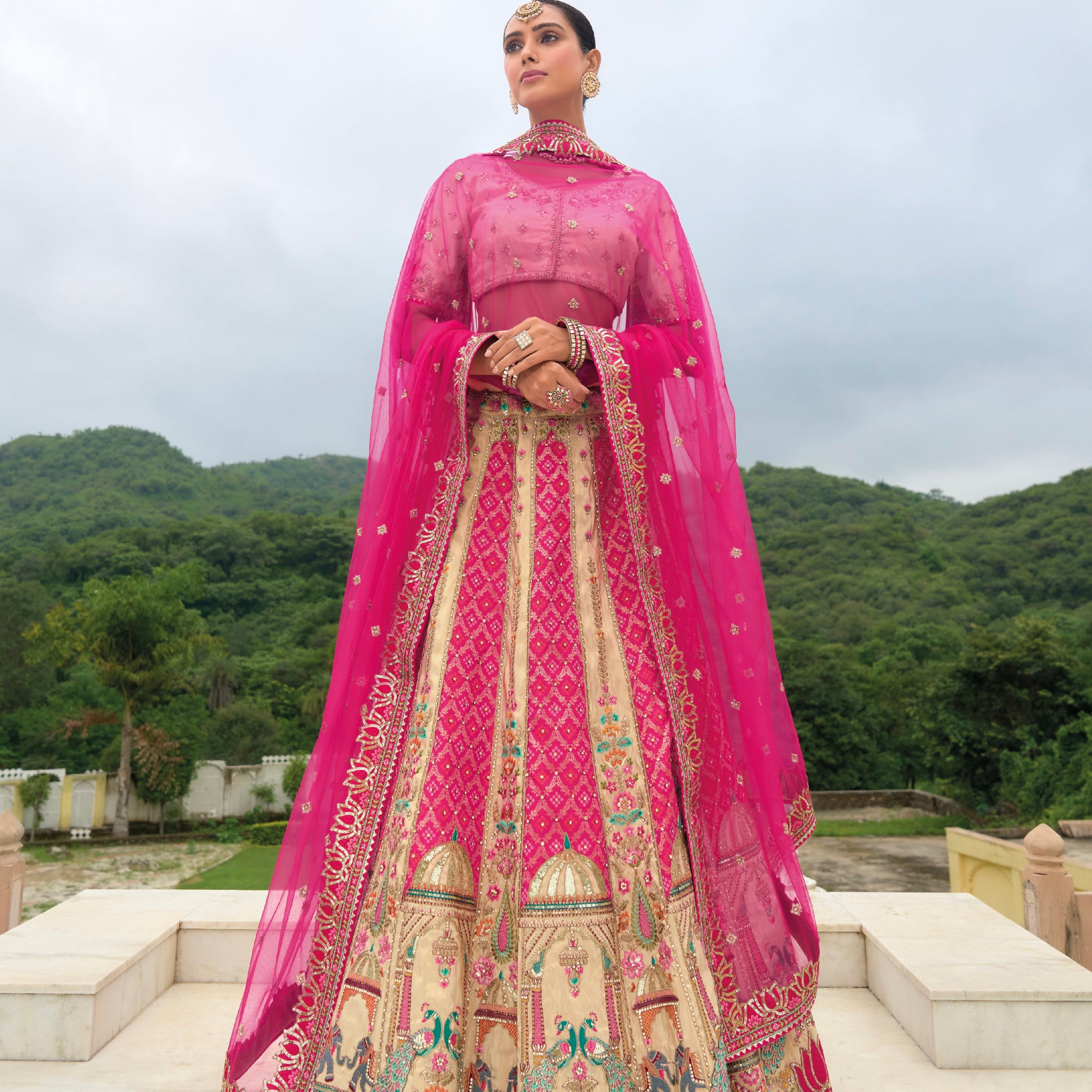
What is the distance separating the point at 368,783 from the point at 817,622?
111 ft

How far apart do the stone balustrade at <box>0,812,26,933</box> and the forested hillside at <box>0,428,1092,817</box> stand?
19.3 m

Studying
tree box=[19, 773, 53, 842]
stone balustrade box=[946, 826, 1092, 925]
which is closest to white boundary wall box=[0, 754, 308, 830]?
tree box=[19, 773, 53, 842]

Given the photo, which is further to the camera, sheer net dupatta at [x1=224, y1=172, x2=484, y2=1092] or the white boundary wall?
the white boundary wall

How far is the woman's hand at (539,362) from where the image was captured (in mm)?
1816

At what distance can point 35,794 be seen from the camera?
2380 cm

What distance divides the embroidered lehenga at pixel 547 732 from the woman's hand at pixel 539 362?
7cm

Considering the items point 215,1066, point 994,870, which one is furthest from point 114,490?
point 215,1066

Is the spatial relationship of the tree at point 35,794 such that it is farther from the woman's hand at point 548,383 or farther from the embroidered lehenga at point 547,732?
the woman's hand at point 548,383

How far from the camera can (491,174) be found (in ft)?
6.95

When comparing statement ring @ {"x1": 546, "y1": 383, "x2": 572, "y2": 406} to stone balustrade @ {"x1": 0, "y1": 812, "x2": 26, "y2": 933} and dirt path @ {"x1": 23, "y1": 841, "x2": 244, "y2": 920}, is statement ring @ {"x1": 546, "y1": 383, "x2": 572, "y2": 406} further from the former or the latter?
dirt path @ {"x1": 23, "y1": 841, "x2": 244, "y2": 920}

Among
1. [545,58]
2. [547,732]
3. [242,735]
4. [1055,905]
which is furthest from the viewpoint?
[242,735]

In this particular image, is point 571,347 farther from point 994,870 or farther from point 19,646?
point 19,646

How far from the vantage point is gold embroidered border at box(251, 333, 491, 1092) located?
1.69 meters

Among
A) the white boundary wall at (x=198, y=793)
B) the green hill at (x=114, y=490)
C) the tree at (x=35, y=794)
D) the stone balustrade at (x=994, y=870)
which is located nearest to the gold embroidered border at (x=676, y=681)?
the stone balustrade at (x=994, y=870)
